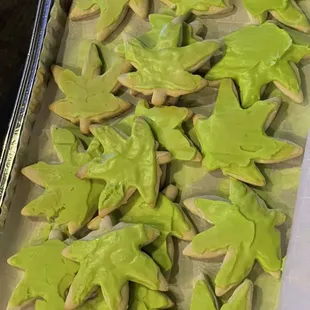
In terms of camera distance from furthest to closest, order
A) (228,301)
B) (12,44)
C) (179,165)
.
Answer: (12,44) < (179,165) < (228,301)

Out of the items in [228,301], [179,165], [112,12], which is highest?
[112,12]

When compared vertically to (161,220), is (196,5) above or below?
above

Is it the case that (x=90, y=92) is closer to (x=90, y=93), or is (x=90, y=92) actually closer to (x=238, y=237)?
(x=90, y=93)

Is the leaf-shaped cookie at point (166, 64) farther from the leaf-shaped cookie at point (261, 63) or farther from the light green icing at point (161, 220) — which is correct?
the light green icing at point (161, 220)

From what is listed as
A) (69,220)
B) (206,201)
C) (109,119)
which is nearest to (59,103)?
(109,119)

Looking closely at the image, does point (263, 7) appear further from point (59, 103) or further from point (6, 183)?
point (6, 183)

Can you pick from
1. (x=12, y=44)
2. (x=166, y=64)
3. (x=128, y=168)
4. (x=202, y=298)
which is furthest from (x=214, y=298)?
(x=12, y=44)

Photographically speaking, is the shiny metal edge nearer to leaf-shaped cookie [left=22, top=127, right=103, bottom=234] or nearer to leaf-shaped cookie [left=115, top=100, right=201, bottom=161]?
leaf-shaped cookie [left=22, top=127, right=103, bottom=234]

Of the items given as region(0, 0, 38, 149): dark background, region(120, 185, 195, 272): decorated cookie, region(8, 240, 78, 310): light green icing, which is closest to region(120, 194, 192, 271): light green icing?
region(120, 185, 195, 272): decorated cookie
